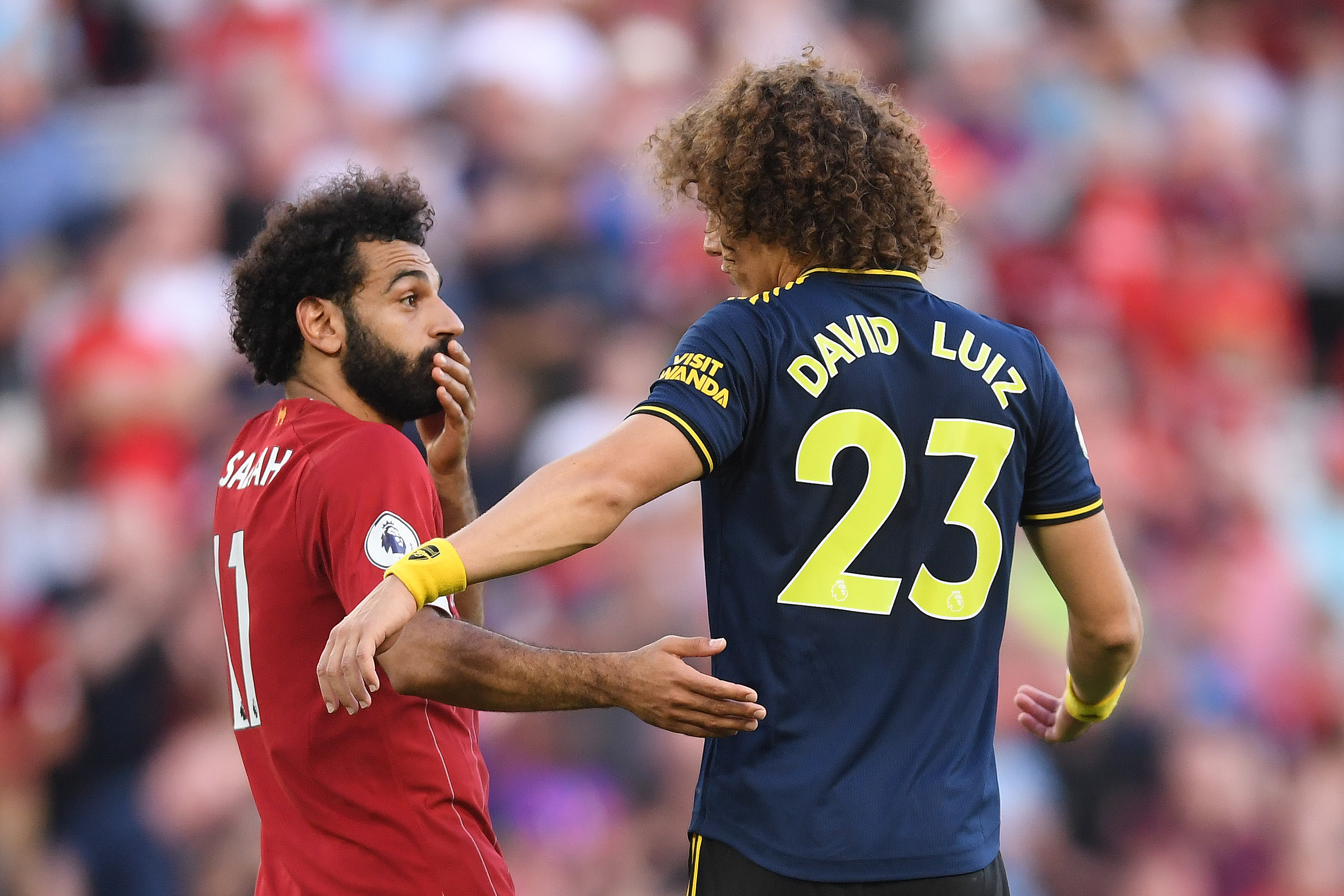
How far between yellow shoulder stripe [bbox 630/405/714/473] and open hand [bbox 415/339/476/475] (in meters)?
0.98

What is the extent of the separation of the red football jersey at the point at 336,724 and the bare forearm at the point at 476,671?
0.31m

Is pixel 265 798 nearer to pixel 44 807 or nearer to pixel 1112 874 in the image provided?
pixel 44 807

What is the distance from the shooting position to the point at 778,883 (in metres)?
2.54

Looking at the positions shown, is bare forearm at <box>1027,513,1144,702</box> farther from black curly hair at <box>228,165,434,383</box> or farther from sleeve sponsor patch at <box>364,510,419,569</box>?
black curly hair at <box>228,165,434,383</box>

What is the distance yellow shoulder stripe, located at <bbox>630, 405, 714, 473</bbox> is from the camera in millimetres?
2469

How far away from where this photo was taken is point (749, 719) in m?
2.44

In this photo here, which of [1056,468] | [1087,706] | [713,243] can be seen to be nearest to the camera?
[1056,468]

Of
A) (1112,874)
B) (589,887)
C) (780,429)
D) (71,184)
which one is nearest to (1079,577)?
(780,429)

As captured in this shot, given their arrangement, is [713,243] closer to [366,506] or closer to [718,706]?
[366,506]

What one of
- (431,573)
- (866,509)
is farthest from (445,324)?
(866,509)

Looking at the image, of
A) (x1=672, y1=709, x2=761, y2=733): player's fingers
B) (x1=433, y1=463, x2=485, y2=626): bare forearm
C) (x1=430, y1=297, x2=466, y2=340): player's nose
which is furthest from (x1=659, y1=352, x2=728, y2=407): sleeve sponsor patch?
(x1=433, y1=463, x2=485, y2=626): bare forearm

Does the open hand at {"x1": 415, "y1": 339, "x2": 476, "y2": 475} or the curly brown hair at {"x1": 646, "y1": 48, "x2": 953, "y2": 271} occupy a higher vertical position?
the curly brown hair at {"x1": 646, "y1": 48, "x2": 953, "y2": 271}

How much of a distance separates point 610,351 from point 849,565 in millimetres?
4775

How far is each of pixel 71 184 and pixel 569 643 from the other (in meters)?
3.66
